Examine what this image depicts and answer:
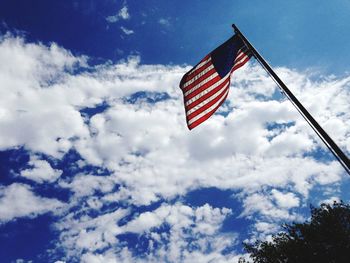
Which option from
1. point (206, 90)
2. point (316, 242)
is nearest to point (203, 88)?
point (206, 90)

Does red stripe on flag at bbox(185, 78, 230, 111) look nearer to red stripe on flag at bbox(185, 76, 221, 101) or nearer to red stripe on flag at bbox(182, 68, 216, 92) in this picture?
red stripe on flag at bbox(185, 76, 221, 101)

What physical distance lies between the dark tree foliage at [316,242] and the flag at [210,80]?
985 inches

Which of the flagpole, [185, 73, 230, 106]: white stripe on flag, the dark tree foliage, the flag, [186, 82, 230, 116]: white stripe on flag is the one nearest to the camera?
the flagpole

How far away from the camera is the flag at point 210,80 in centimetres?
826

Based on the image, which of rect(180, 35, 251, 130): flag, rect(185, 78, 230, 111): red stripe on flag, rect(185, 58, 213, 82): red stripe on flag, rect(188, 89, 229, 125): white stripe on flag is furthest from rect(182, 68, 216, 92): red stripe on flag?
rect(188, 89, 229, 125): white stripe on flag

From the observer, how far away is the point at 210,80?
8703mm

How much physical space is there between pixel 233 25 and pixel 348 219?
28245 mm

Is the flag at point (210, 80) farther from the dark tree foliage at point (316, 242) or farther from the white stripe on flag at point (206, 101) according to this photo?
the dark tree foliage at point (316, 242)

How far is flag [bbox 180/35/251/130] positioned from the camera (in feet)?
27.1

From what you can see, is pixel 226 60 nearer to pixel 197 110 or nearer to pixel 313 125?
pixel 197 110

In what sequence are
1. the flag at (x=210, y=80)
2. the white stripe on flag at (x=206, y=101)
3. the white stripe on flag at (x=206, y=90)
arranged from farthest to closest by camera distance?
1. the white stripe on flag at (x=206, y=101)
2. the white stripe on flag at (x=206, y=90)
3. the flag at (x=210, y=80)

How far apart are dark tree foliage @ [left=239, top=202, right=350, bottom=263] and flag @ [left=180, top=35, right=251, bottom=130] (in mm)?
25026

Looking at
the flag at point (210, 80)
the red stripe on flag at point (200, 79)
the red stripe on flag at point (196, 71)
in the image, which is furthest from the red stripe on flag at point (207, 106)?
the red stripe on flag at point (196, 71)

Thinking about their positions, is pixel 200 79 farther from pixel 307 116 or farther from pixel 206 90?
pixel 307 116
